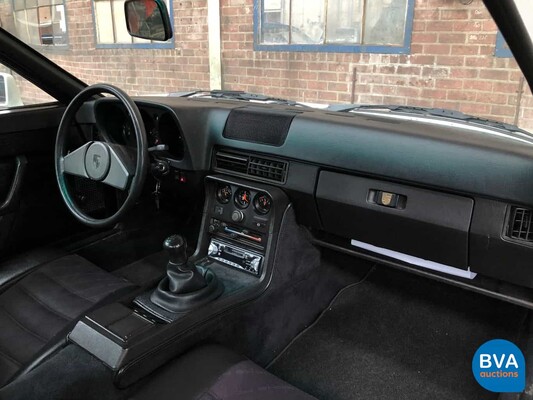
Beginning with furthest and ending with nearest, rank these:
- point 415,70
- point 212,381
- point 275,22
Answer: point 275,22, point 415,70, point 212,381

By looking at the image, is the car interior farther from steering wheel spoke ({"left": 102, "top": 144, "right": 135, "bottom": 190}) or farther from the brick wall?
the brick wall

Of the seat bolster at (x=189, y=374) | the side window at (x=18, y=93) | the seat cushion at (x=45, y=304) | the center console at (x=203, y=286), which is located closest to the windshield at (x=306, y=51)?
the side window at (x=18, y=93)

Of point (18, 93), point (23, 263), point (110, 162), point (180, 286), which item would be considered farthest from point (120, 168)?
point (18, 93)

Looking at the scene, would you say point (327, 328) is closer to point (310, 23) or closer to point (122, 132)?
point (122, 132)

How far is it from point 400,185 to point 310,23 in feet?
9.85

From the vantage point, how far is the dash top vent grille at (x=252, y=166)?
5.90ft

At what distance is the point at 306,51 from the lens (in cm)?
417

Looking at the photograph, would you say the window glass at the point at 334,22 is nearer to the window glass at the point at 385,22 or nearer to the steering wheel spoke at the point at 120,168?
the window glass at the point at 385,22

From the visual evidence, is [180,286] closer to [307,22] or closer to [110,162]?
[110,162]

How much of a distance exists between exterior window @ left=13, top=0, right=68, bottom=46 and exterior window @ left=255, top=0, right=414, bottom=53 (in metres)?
1.84

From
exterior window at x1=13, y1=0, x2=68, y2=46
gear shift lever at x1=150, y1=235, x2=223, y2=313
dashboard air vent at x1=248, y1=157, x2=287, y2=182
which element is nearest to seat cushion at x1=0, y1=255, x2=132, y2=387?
gear shift lever at x1=150, y1=235, x2=223, y2=313

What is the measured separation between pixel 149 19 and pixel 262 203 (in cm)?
98

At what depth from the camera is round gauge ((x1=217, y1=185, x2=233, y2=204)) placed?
1990mm

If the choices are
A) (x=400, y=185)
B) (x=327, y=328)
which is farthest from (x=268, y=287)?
(x=400, y=185)
